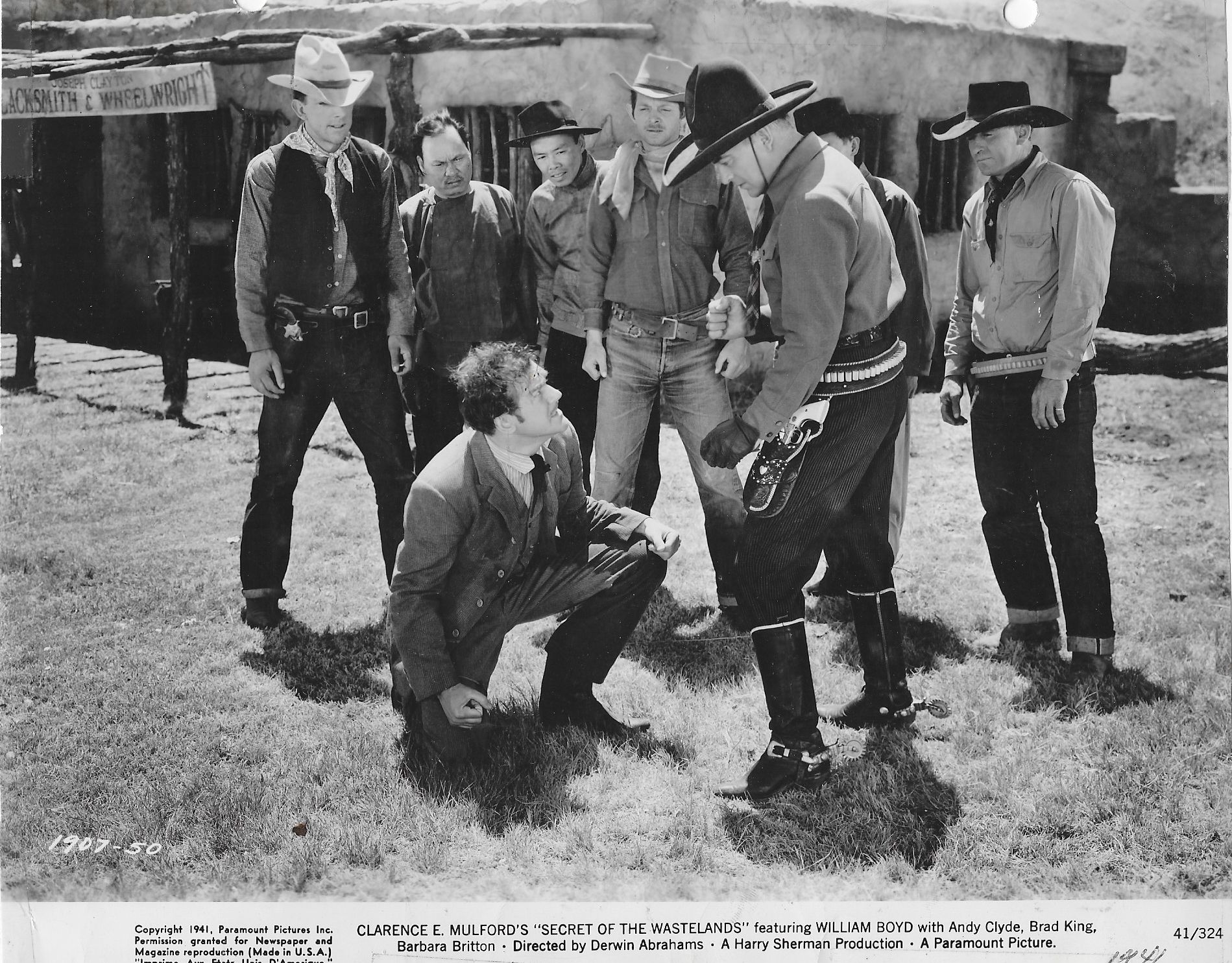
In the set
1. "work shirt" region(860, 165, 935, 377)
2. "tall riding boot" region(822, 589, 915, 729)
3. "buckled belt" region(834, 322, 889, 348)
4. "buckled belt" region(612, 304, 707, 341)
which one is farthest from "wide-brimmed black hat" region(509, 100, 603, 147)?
"tall riding boot" region(822, 589, 915, 729)

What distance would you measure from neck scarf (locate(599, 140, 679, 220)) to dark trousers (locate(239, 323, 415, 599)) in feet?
3.84

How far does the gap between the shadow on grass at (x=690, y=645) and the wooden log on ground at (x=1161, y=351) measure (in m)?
1.92

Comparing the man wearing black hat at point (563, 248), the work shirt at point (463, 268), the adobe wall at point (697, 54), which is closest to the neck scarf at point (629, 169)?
the man wearing black hat at point (563, 248)

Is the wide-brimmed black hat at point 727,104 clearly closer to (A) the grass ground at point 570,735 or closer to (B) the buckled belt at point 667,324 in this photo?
(B) the buckled belt at point 667,324

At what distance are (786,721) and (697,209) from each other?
2.18m

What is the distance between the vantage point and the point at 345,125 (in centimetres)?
466

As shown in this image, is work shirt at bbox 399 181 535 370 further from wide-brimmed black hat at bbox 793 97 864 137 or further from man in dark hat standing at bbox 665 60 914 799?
A: man in dark hat standing at bbox 665 60 914 799

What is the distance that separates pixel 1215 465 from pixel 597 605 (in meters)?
2.67

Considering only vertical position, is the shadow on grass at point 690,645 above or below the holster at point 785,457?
below

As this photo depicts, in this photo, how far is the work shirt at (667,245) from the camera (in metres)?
4.68

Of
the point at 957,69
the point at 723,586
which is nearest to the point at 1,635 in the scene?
the point at 723,586

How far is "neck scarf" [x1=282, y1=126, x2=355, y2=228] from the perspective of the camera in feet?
15.2

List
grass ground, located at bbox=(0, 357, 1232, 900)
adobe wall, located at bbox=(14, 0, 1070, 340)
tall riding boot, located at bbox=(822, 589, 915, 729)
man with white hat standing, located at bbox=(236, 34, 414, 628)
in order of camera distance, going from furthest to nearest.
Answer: adobe wall, located at bbox=(14, 0, 1070, 340)
man with white hat standing, located at bbox=(236, 34, 414, 628)
tall riding boot, located at bbox=(822, 589, 915, 729)
grass ground, located at bbox=(0, 357, 1232, 900)

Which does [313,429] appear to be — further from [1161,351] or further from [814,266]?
[1161,351]
